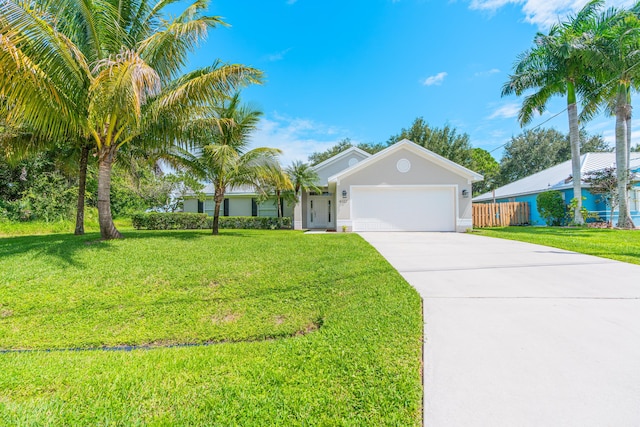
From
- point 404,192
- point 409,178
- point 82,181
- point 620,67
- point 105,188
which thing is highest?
point 620,67

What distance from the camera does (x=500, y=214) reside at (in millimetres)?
18375

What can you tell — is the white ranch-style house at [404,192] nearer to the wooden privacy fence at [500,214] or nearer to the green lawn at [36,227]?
the wooden privacy fence at [500,214]

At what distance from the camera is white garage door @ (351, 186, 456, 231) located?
45.8 ft

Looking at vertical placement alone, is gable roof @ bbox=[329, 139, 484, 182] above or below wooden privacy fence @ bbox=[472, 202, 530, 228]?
above

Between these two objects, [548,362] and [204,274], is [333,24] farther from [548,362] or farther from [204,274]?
[548,362]

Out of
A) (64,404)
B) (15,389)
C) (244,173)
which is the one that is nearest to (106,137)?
(244,173)

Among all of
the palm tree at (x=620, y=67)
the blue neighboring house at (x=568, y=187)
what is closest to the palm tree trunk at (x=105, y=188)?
the palm tree at (x=620, y=67)

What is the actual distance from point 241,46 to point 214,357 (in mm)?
11972

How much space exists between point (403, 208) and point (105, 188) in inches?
462

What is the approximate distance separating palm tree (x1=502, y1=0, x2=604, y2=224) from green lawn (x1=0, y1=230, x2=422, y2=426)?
14.2 metres

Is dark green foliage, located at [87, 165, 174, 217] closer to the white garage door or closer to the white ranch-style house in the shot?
the white ranch-style house

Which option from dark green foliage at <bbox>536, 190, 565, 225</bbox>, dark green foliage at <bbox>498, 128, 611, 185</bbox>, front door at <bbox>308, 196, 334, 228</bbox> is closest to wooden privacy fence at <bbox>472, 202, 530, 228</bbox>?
dark green foliage at <bbox>536, 190, 565, 225</bbox>

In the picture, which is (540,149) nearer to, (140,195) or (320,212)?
(320,212)

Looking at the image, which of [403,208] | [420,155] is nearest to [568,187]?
[420,155]
